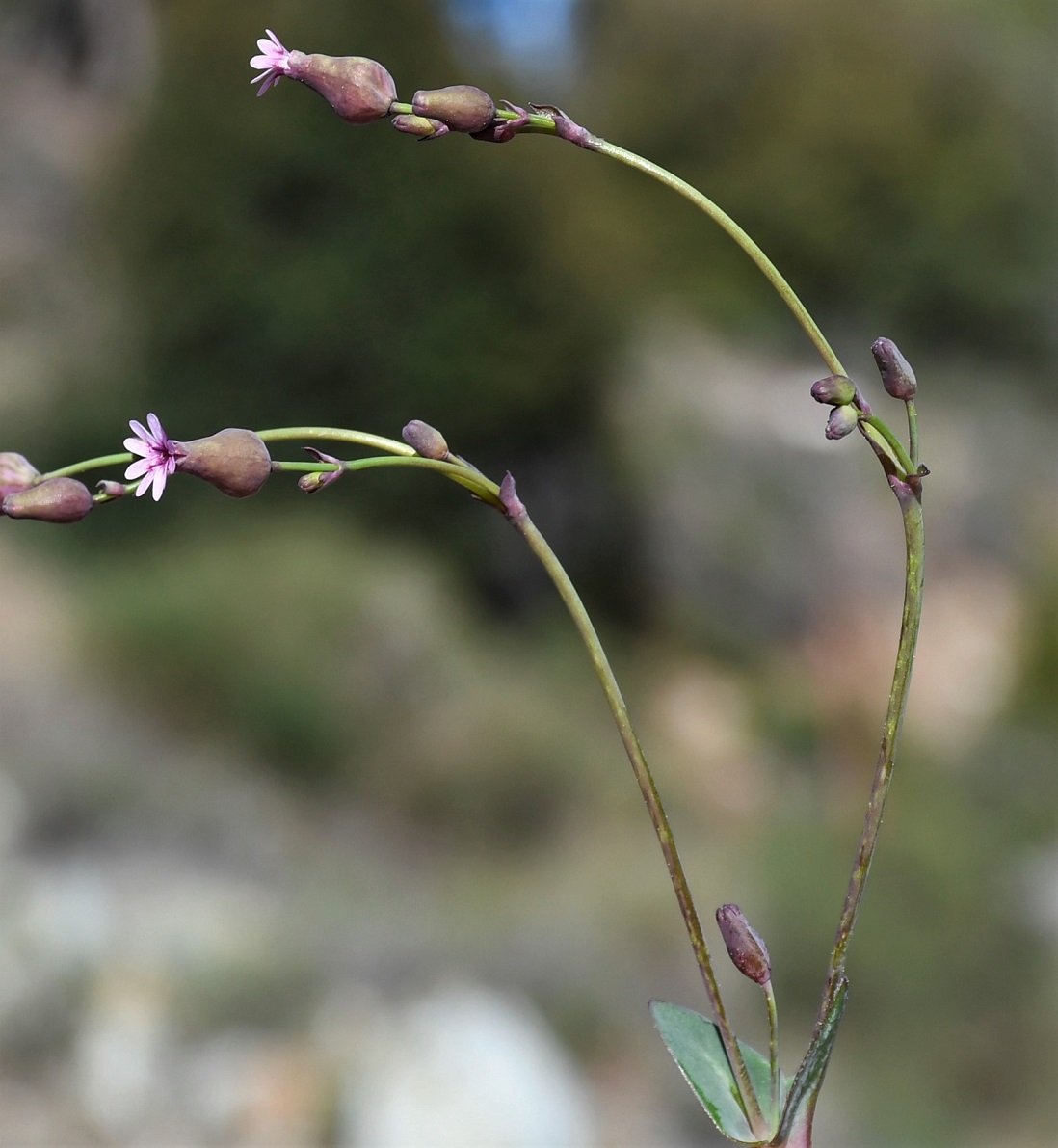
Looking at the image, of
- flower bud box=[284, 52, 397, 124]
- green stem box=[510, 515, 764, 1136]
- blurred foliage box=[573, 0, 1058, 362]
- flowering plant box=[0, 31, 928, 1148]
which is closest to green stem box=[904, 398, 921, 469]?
flowering plant box=[0, 31, 928, 1148]

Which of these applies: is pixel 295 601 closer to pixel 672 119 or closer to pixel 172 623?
pixel 172 623

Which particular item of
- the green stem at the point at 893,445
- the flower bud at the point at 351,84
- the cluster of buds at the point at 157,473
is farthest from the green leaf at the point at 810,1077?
the flower bud at the point at 351,84

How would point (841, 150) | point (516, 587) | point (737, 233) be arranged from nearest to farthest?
point (737, 233)
point (516, 587)
point (841, 150)

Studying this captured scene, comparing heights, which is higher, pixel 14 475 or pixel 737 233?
pixel 737 233

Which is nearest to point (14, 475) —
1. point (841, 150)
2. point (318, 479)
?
point (318, 479)

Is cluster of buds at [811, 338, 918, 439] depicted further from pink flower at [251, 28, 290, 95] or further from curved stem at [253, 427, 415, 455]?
pink flower at [251, 28, 290, 95]

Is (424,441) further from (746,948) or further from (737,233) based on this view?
(746,948)

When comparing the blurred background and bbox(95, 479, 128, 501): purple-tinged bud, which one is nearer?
bbox(95, 479, 128, 501): purple-tinged bud

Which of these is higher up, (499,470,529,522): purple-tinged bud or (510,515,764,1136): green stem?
(499,470,529,522): purple-tinged bud

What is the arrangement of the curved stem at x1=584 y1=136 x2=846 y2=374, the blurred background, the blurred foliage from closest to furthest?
the curved stem at x1=584 y1=136 x2=846 y2=374 → the blurred background → the blurred foliage
